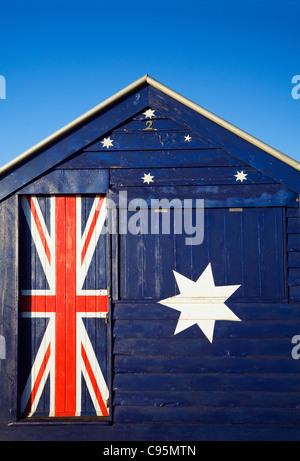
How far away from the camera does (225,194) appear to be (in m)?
4.14

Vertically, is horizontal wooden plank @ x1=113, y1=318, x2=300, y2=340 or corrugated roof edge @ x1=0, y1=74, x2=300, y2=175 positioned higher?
corrugated roof edge @ x1=0, y1=74, x2=300, y2=175

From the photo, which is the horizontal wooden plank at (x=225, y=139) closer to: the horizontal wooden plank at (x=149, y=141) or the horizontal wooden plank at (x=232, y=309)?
the horizontal wooden plank at (x=149, y=141)

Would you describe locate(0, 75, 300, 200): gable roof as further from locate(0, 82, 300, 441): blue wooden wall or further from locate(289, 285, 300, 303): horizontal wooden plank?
locate(289, 285, 300, 303): horizontal wooden plank

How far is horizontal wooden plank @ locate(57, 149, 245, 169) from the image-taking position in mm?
4184

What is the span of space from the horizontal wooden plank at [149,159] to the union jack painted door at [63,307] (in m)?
0.40

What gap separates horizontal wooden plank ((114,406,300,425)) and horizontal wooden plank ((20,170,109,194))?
2.42m

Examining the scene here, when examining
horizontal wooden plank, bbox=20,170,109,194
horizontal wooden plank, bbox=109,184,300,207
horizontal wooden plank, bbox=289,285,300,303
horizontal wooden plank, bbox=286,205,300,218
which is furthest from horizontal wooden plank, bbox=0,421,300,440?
horizontal wooden plank, bbox=20,170,109,194

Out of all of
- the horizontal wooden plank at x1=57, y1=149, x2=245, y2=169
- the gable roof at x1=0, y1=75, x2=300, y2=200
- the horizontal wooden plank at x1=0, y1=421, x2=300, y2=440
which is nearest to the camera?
the horizontal wooden plank at x1=0, y1=421, x2=300, y2=440

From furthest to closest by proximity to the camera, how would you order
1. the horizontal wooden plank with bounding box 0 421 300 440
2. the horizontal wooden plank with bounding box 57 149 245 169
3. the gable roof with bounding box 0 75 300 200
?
the horizontal wooden plank with bounding box 57 149 245 169
the gable roof with bounding box 0 75 300 200
the horizontal wooden plank with bounding box 0 421 300 440

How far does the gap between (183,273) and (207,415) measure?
1.52 m

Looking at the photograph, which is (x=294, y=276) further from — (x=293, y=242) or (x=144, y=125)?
(x=144, y=125)

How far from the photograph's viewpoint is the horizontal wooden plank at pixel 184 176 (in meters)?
4.15

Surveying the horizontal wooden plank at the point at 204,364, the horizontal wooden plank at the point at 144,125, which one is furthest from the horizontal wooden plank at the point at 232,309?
the horizontal wooden plank at the point at 144,125
